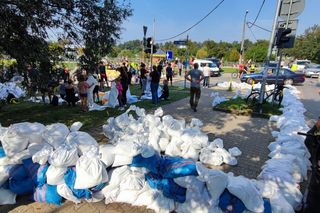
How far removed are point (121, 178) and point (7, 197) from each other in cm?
152

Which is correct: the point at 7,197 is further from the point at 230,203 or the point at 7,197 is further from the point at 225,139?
the point at 225,139

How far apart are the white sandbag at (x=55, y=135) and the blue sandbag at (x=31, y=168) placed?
1.27 ft

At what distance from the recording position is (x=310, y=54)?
54594 mm

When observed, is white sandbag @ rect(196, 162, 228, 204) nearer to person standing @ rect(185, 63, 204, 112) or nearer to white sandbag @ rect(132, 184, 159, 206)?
white sandbag @ rect(132, 184, 159, 206)

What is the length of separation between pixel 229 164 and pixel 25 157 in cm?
345

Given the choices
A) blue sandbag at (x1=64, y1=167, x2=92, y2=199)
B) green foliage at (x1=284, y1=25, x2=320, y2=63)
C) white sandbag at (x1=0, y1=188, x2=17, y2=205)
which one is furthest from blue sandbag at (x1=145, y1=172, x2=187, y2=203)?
green foliage at (x1=284, y1=25, x2=320, y2=63)

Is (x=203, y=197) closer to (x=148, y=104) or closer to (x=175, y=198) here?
(x=175, y=198)

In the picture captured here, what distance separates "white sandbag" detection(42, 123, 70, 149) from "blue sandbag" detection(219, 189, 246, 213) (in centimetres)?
248

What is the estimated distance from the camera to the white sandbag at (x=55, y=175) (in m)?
3.29

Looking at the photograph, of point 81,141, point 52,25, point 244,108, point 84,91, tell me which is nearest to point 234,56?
point 244,108

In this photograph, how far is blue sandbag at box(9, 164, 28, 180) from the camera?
3.40m

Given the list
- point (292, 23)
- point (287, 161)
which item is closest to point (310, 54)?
point (292, 23)

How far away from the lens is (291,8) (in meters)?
8.08

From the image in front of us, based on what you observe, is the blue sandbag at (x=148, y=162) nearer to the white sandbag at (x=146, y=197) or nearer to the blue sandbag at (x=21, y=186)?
the white sandbag at (x=146, y=197)
